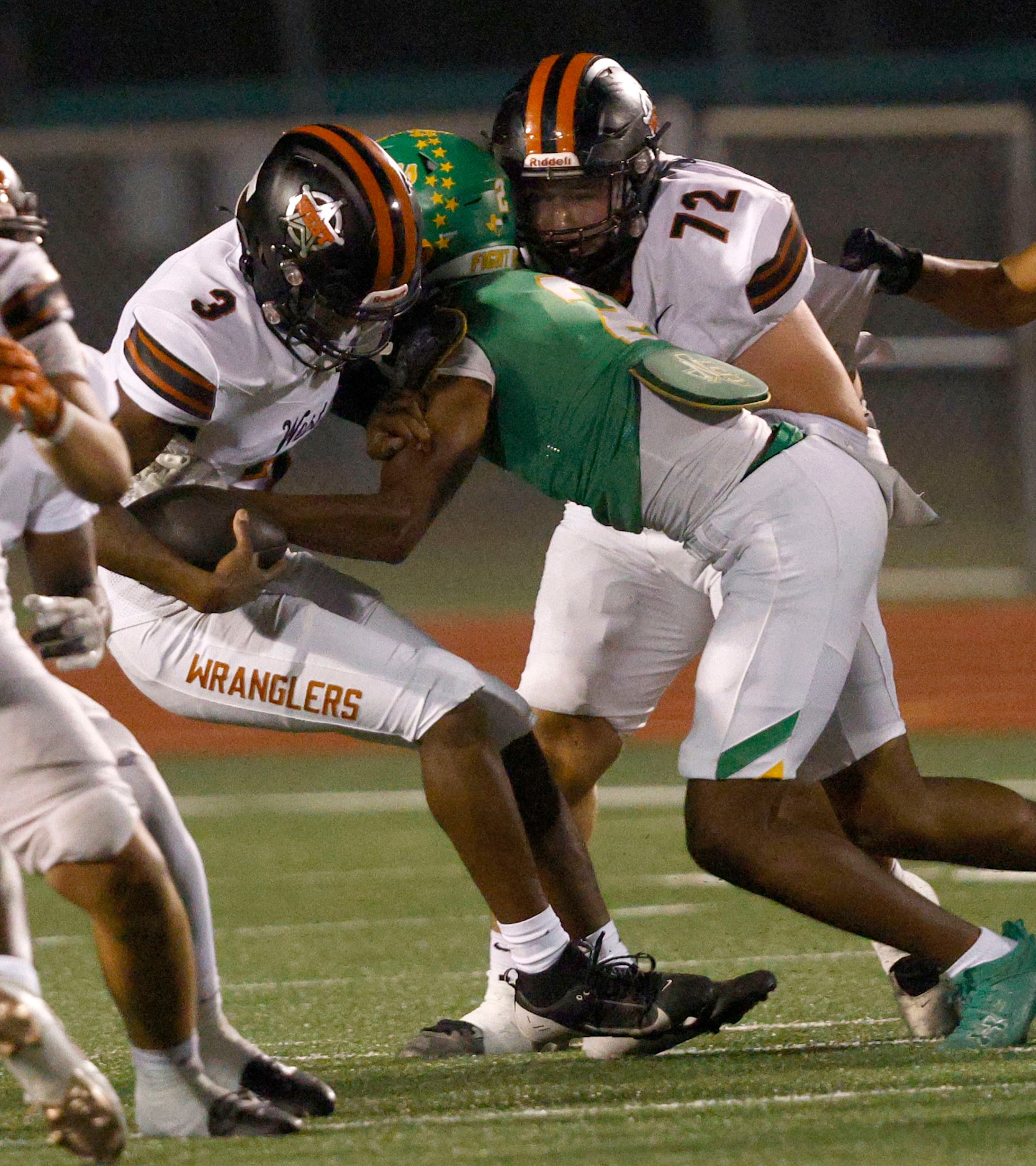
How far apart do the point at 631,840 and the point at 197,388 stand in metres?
3.12

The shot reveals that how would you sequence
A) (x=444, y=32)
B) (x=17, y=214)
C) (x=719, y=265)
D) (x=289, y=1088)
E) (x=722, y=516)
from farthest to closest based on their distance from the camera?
(x=444, y=32), (x=719, y=265), (x=722, y=516), (x=289, y=1088), (x=17, y=214)

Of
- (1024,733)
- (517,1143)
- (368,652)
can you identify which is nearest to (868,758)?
(368,652)

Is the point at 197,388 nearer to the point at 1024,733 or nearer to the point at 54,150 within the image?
the point at 1024,733

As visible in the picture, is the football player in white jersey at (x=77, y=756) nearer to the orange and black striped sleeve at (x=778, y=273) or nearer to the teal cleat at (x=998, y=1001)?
the teal cleat at (x=998, y=1001)

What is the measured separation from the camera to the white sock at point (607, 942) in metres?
3.71

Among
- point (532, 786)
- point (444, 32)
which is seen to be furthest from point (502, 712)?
point (444, 32)

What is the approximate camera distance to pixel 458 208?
377cm

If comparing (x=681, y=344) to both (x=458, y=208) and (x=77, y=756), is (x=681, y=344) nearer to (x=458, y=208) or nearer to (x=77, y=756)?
(x=458, y=208)

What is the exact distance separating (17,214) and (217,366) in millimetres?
706

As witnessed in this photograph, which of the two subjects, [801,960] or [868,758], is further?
[801,960]

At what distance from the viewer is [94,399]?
2766 mm

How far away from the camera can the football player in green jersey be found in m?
3.53

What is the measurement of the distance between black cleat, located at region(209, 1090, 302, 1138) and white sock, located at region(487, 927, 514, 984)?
2.56 feet

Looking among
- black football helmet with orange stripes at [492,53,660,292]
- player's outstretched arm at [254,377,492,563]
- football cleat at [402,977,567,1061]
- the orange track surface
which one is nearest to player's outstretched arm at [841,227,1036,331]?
black football helmet with orange stripes at [492,53,660,292]
